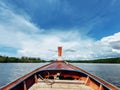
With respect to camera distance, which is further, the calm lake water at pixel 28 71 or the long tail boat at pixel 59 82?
the calm lake water at pixel 28 71

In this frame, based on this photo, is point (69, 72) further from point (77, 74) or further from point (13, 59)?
point (13, 59)

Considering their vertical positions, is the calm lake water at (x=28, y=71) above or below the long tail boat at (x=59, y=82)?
below

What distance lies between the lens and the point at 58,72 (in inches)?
288

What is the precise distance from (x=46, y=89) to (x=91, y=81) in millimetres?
1815

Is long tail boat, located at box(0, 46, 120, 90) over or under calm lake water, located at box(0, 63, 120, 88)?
over

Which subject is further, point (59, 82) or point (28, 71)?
point (28, 71)

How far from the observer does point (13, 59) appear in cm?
14638

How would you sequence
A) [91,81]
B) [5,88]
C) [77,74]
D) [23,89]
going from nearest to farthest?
[5,88] < [23,89] < [91,81] < [77,74]

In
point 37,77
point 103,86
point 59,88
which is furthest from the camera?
point 37,77

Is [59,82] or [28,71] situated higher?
[59,82]

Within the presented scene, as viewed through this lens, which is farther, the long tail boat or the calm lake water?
the calm lake water

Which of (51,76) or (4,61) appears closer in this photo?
(51,76)

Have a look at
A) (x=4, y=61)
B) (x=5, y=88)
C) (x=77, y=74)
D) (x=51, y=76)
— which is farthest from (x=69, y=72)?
(x=4, y=61)

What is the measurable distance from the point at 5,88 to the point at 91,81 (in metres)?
3.25
